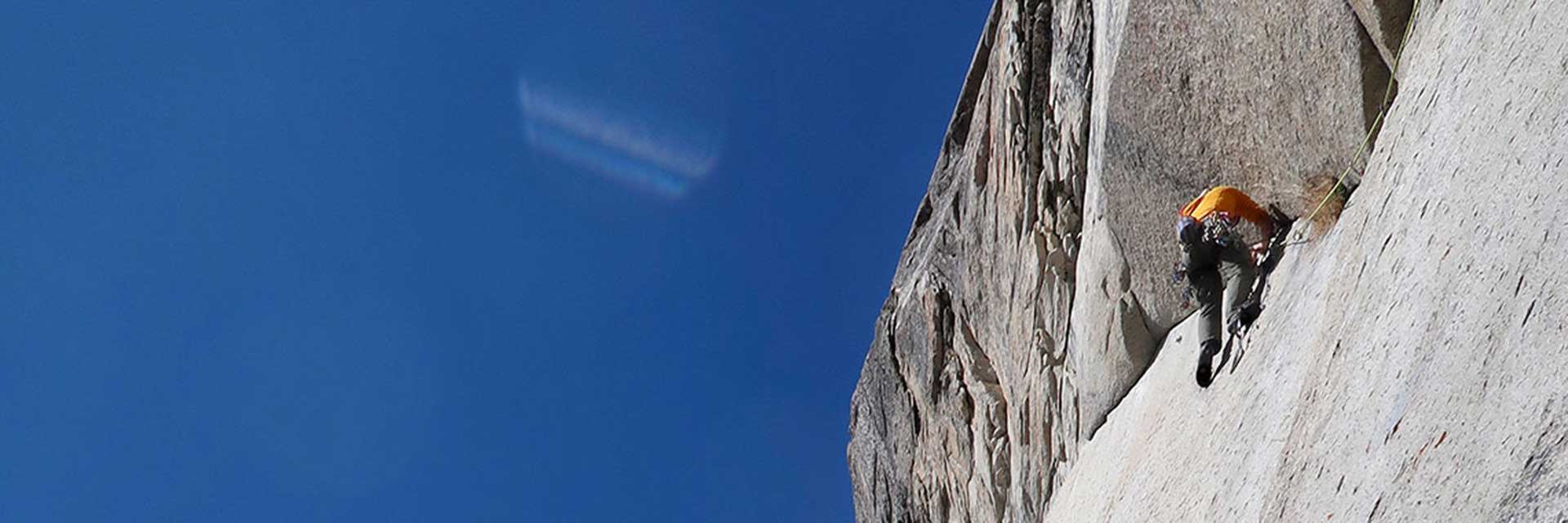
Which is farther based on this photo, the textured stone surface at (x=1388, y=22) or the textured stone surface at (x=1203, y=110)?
the textured stone surface at (x=1203, y=110)

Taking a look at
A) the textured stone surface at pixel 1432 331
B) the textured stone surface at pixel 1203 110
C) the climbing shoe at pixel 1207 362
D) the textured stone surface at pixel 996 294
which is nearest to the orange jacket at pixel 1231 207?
the textured stone surface at pixel 1203 110

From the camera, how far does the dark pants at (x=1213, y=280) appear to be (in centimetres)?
740

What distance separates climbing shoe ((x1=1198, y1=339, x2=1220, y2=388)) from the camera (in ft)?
23.9

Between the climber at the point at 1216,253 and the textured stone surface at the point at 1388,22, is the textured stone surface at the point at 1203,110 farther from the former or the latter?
the climber at the point at 1216,253

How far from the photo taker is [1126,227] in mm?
8953

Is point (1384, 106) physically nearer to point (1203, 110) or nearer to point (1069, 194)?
point (1203, 110)

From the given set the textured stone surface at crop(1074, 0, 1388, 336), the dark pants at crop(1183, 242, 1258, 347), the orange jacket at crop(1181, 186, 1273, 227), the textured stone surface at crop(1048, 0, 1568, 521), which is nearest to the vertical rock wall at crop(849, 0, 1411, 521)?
the textured stone surface at crop(1074, 0, 1388, 336)

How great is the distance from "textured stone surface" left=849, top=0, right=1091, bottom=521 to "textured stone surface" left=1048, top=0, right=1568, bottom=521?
11.7ft

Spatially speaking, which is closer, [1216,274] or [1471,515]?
[1471,515]

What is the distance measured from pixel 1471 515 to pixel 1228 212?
4.38m

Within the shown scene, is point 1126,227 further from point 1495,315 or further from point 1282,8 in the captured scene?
point 1495,315

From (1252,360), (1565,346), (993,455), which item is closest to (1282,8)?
(1252,360)

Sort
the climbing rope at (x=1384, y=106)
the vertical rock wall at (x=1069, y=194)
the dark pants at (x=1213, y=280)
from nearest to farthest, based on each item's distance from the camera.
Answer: the climbing rope at (x=1384, y=106)
the vertical rock wall at (x=1069, y=194)
the dark pants at (x=1213, y=280)

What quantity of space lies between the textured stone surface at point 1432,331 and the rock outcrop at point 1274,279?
0.01 meters
